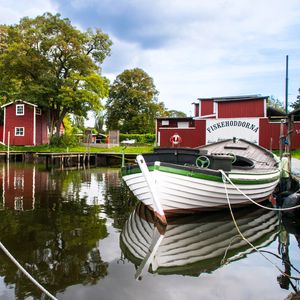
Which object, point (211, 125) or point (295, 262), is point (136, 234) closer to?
point (295, 262)

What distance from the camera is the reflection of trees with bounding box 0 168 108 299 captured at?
5.09 m

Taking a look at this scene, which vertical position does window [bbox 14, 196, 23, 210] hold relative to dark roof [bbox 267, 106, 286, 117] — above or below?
below

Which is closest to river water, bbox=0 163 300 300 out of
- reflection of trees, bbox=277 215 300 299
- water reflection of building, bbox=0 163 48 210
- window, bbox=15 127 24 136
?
reflection of trees, bbox=277 215 300 299

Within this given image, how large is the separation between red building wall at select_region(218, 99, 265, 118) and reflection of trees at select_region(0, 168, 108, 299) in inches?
718

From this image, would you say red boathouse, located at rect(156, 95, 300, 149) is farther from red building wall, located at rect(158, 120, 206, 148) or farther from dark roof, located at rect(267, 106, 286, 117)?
dark roof, located at rect(267, 106, 286, 117)

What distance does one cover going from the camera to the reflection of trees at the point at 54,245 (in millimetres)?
5090

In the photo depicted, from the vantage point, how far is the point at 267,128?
25906mm

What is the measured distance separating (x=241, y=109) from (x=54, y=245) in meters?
22.3

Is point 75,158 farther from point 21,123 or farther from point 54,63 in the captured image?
point 54,63

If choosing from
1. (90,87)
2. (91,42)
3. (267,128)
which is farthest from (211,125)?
(91,42)

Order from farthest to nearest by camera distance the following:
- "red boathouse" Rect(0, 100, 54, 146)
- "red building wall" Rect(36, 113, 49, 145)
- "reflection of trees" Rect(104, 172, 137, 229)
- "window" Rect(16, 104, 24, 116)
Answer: "red building wall" Rect(36, 113, 49, 145), "window" Rect(16, 104, 24, 116), "red boathouse" Rect(0, 100, 54, 146), "reflection of trees" Rect(104, 172, 137, 229)

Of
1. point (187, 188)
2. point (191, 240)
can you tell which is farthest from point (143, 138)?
point (191, 240)

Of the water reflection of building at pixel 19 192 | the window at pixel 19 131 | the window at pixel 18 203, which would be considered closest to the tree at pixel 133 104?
the window at pixel 19 131

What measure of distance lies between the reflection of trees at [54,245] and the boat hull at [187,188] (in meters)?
1.44
